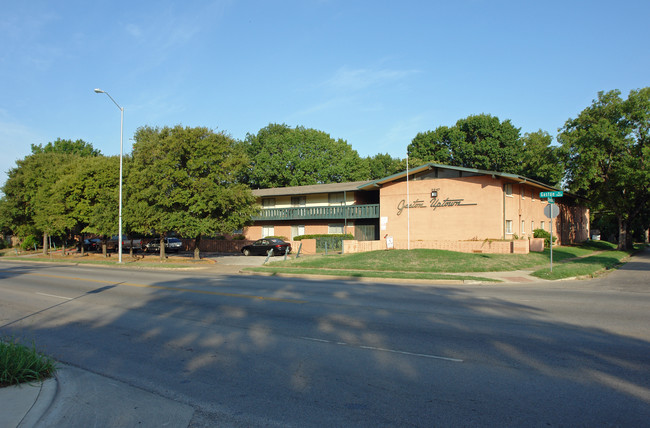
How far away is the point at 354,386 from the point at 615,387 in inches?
127

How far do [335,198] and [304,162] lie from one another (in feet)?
62.8

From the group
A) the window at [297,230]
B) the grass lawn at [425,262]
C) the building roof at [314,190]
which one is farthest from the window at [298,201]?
the grass lawn at [425,262]

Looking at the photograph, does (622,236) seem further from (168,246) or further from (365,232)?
(168,246)

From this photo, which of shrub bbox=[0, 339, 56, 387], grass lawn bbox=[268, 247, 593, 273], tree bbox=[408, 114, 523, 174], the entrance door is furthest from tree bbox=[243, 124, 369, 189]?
shrub bbox=[0, 339, 56, 387]

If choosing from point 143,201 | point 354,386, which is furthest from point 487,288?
point 143,201

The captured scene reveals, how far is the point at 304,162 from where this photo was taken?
61.1 metres

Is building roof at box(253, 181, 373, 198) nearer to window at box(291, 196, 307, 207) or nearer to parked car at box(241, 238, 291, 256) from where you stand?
window at box(291, 196, 307, 207)

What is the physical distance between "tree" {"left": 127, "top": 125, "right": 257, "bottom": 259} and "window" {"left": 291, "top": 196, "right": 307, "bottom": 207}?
15256 mm

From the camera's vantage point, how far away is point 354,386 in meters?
5.44

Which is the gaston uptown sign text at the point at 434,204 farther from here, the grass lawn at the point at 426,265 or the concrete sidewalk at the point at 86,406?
the concrete sidewalk at the point at 86,406

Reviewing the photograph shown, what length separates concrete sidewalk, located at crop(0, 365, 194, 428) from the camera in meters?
4.60

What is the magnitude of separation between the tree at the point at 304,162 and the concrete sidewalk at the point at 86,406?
5562cm

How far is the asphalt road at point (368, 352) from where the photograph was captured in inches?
187

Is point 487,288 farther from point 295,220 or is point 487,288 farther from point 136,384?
point 295,220
